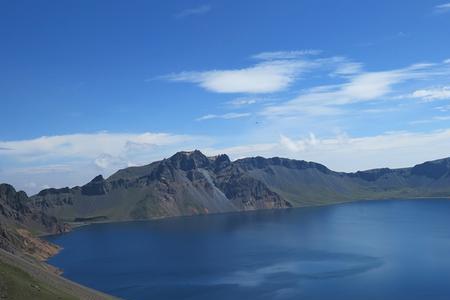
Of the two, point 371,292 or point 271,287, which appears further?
point 271,287

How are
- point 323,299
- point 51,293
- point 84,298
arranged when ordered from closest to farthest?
point 51,293 < point 84,298 < point 323,299

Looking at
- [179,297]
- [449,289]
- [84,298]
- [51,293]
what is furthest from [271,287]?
[51,293]

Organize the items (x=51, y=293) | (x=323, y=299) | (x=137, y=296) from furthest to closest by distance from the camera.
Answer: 1. (x=137, y=296)
2. (x=323, y=299)
3. (x=51, y=293)

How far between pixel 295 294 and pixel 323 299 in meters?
11.9

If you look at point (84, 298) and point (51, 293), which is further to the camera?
point (84, 298)

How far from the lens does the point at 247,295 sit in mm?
183500

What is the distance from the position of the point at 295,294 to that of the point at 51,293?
275 feet

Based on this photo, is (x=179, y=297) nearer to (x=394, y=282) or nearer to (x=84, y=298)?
(x=84, y=298)

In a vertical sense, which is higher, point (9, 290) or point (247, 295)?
point (9, 290)

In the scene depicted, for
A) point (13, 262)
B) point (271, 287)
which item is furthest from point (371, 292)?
point (13, 262)

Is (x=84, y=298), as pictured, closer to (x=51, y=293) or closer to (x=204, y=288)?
(x=51, y=293)

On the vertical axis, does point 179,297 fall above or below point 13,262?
below

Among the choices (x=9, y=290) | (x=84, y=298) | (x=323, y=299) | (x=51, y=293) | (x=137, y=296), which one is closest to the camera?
A: (x=9, y=290)

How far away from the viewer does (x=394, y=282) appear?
194 metres
